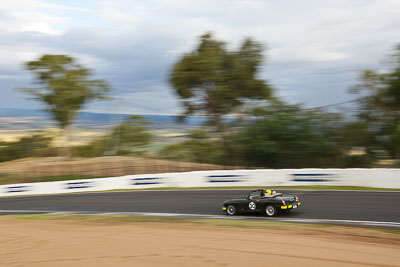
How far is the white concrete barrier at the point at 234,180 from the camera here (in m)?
17.4

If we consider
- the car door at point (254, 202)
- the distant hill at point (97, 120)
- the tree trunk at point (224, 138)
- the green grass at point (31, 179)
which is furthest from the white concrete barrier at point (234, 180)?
the distant hill at point (97, 120)

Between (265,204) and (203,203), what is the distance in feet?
12.6

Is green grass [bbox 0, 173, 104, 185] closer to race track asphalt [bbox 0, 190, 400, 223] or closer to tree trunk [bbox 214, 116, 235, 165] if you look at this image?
race track asphalt [bbox 0, 190, 400, 223]

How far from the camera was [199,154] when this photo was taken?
34.3 meters

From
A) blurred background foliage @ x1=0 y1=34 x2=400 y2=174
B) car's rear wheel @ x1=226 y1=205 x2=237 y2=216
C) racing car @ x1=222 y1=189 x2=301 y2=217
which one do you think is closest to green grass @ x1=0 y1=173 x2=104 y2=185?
blurred background foliage @ x1=0 y1=34 x2=400 y2=174

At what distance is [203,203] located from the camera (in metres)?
15.4

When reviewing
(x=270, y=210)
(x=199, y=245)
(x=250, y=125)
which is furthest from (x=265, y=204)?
(x=250, y=125)

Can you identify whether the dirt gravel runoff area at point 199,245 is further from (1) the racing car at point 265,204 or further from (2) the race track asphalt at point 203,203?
(2) the race track asphalt at point 203,203

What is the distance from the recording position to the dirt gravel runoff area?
6.68m

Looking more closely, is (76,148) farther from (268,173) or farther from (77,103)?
(268,173)

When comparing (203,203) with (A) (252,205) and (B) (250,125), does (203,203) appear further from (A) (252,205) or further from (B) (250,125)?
(B) (250,125)

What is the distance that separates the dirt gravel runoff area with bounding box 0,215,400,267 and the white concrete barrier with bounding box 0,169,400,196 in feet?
28.4

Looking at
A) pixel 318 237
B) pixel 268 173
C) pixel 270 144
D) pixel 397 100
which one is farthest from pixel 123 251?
pixel 397 100

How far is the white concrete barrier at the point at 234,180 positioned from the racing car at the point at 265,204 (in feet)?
22.0
